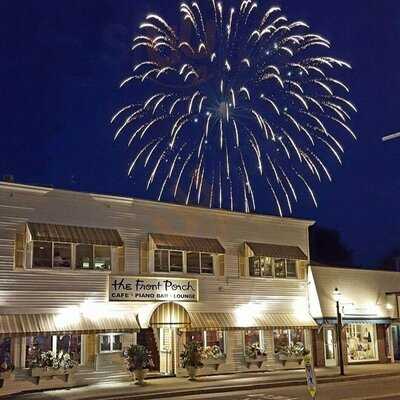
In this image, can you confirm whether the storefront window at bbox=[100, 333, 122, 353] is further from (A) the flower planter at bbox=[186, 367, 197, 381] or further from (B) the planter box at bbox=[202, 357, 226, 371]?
(B) the planter box at bbox=[202, 357, 226, 371]

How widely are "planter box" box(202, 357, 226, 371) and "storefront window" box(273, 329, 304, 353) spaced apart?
348 centimetres

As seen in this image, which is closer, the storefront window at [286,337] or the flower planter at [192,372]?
the flower planter at [192,372]

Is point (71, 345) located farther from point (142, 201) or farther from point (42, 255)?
point (142, 201)

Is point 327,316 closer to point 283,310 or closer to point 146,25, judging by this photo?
point 283,310

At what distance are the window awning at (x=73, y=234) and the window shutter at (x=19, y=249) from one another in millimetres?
441

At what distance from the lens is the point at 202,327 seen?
28.2 meters

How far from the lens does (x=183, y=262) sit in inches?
1148

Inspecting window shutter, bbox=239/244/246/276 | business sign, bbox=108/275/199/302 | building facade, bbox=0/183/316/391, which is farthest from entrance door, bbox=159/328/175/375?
window shutter, bbox=239/244/246/276

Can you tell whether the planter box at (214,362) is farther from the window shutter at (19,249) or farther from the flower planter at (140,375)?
the window shutter at (19,249)

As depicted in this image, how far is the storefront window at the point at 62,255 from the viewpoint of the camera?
84.0 feet

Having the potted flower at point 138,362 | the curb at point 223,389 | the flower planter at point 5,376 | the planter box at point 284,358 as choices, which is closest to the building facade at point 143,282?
the planter box at point 284,358

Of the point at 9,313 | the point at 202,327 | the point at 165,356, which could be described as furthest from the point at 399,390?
the point at 9,313

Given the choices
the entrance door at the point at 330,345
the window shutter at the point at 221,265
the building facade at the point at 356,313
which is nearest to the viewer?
the window shutter at the point at 221,265

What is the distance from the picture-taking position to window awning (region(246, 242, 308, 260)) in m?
31.2
